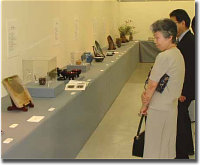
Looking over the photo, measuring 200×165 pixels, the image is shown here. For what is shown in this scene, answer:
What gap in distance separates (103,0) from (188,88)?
500cm

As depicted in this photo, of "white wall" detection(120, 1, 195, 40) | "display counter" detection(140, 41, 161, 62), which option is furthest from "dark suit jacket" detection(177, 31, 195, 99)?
"white wall" detection(120, 1, 195, 40)

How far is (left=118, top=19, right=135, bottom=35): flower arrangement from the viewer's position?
9.76 meters

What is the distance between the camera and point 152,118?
8.00ft

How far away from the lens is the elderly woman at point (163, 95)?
2.29 meters

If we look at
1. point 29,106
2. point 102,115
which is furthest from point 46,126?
Answer: point 102,115

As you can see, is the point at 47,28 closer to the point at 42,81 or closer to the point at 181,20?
the point at 42,81

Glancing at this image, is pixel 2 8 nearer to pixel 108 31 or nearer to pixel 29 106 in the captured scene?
pixel 29 106

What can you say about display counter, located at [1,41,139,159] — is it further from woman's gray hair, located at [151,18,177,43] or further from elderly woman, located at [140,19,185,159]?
woman's gray hair, located at [151,18,177,43]

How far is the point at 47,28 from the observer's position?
3.94 metres

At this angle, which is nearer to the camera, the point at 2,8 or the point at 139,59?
the point at 2,8

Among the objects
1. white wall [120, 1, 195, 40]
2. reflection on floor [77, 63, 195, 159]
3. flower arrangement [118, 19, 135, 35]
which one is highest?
white wall [120, 1, 195, 40]

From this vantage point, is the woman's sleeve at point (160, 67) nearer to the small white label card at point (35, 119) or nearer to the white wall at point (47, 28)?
the small white label card at point (35, 119)

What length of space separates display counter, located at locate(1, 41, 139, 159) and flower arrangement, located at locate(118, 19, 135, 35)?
517 centimetres

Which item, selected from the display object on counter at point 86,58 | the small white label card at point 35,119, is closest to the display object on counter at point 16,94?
the small white label card at point 35,119
